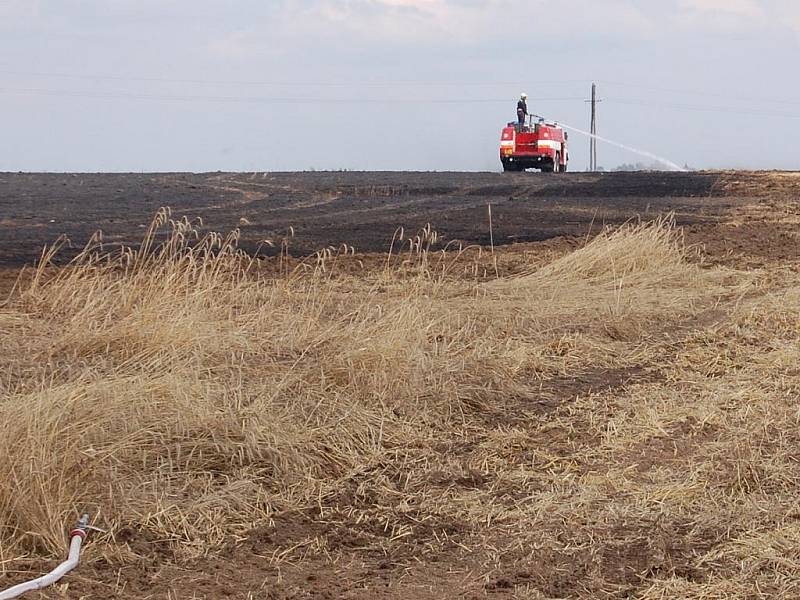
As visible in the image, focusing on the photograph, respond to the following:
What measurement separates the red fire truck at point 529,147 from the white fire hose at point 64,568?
41.7m

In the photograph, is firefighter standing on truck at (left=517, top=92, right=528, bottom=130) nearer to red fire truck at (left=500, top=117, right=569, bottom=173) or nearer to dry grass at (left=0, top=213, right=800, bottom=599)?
red fire truck at (left=500, top=117, right=569, bottom=173)

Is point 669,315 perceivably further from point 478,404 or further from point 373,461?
point 373,461

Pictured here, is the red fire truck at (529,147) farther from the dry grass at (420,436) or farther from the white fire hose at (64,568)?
the white fire hose at (64,568)

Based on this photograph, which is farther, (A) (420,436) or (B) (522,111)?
(B) (522,111)

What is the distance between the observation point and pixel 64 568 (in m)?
4.79

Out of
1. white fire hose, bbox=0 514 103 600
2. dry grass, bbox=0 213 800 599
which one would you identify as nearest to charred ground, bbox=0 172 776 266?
dry grass, bbox=0 213 800 599

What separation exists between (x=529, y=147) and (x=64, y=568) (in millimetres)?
42322

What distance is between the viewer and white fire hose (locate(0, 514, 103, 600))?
14.8ft

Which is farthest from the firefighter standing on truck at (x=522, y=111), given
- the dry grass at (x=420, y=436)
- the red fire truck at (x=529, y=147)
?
the dry grass at (x=420, y=436)

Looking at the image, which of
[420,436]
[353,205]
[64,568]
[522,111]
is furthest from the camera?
[522,111]

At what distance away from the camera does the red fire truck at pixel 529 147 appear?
45781mm

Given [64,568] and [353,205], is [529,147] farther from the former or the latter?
[64,568]

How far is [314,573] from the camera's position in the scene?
5.01 m

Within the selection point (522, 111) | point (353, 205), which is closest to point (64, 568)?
point (353, 205)
